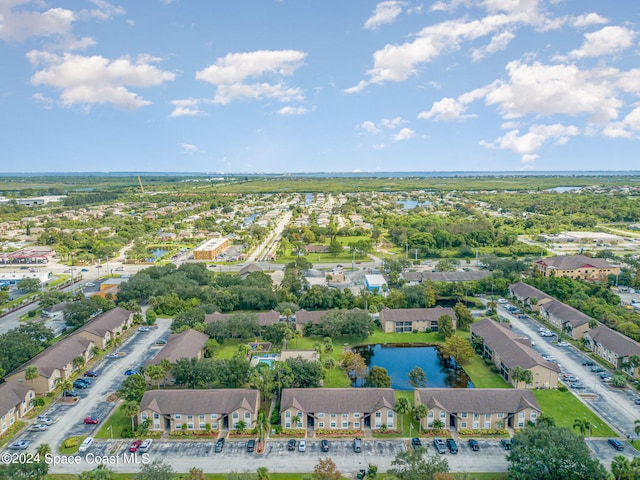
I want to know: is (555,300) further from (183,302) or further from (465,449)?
(183,302)

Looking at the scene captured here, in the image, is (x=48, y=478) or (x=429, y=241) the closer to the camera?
(x=48, y=478)

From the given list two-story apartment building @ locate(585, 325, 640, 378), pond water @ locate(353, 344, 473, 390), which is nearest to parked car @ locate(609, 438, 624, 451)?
pond water @ locate(353, 344, 473, 390)

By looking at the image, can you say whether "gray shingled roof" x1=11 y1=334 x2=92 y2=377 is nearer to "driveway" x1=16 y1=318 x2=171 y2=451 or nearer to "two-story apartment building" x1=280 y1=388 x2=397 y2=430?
"driveway" x1=16 y1=318 x2=171 y2=451

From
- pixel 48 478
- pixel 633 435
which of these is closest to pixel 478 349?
pixel 633 435

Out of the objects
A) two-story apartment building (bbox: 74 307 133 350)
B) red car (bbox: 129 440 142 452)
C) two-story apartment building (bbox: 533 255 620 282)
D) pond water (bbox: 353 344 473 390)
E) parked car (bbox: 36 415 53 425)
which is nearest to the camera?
red car (bbox: 129 440 142 452)

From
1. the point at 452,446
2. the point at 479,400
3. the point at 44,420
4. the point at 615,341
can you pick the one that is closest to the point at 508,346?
the point at 615,341

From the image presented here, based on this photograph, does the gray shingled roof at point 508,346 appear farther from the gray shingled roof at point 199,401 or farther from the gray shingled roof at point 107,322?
the gray shingled roof at point 107,322
